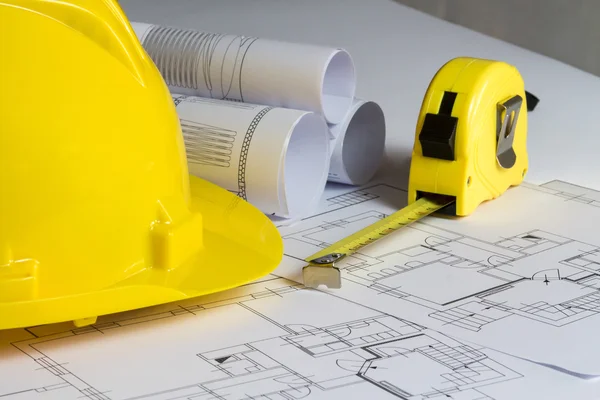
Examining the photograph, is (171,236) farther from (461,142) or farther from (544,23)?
(544,23)

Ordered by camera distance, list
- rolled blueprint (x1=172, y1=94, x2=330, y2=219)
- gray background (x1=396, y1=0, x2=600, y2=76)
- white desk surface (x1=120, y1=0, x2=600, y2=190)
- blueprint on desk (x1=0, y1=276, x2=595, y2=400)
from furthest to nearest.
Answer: gray background (x1=396, y1=0, x2=600, y2=76) < white desk surface (x1=120, y1=0, x2=600, y2=190) < rolled blueprint (x1=172, y1=94, x2=330, y2=219) < blueprint on desk (x1=0, y1=276, x2=595, y2=400)

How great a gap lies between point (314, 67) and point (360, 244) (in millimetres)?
374

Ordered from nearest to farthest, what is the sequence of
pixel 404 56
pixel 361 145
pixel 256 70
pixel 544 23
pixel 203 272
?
pixel 203 272 → pixel 256 70 → pixel 361 145 → pixel 404 56 → pixel 544 23

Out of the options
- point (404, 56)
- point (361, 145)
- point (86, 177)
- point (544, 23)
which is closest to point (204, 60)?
point (361, 145)

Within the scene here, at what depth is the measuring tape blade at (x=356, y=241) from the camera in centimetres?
142

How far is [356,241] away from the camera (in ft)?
5.00

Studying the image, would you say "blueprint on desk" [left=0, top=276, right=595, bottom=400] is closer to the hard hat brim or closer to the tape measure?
the hard hat brim

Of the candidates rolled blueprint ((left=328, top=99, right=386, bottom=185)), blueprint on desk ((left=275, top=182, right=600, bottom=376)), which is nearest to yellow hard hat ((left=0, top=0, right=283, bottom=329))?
blueprint on desk ((left=275, top=182, right=600, bottom=376))

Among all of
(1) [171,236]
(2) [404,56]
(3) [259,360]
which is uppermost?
(2) [404,56]

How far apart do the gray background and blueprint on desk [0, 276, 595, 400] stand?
2.04 m

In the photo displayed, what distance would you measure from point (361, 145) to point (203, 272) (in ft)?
2.07

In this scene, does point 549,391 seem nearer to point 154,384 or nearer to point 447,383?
point 447,383

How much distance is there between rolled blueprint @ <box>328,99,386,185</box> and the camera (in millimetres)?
1830

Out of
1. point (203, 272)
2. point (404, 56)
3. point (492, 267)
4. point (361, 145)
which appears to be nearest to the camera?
point (203, 272)
